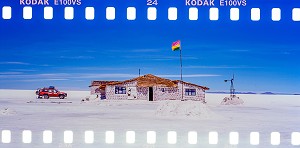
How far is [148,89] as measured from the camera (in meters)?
20.2

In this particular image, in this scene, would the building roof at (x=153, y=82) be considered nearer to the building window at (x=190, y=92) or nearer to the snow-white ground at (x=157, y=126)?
the building window at (x=190, y=92)

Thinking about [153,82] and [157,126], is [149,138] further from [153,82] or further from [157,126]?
[153,82]

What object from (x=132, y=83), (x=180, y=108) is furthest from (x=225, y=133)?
(x=132, y=83)

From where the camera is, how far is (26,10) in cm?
884

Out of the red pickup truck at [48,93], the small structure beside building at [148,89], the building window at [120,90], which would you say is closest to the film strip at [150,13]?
the small structure beside building at [148,89]

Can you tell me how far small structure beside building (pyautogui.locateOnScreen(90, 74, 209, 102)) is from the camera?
19.1 m

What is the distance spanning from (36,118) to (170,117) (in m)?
3.63

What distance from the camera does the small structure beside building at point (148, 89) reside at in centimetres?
1912

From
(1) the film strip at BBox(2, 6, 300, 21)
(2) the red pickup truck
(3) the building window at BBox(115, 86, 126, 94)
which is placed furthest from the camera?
(2) the red pickup truck

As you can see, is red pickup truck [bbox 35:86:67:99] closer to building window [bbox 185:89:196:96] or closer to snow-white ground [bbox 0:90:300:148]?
building window [bbox 185:89:196:96]

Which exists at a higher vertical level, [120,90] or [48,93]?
[120,90]

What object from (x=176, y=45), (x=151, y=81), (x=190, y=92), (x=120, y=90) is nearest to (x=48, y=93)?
(x=120, y=90)

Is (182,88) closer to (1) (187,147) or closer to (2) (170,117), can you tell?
(2) (170,117)

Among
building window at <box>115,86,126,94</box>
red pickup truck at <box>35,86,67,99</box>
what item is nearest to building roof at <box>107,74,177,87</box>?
building window at <box>115,86,126,94</box>
